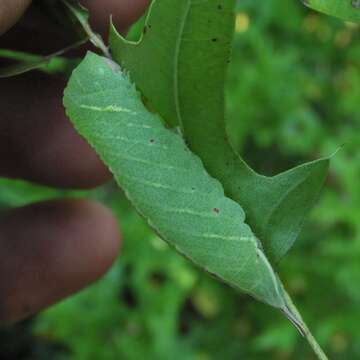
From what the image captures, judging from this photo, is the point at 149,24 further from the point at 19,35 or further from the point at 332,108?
the point at 332,108

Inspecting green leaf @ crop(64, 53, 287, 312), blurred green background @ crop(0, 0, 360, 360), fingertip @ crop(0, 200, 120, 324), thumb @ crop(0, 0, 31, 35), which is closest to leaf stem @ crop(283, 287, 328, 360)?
green leaf @ crop(64, 53, 287, 312)

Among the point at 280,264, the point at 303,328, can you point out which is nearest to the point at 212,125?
the point at 303,328

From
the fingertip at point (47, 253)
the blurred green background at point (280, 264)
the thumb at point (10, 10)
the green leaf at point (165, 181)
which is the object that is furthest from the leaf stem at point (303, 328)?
the blurred green background at point (280, 264)

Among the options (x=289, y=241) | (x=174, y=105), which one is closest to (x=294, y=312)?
(x=289, y=241)

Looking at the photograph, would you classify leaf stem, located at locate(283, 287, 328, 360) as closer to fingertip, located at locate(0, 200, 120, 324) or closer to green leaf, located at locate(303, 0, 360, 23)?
green leaf, located at locate(303, 0, 360, 23)

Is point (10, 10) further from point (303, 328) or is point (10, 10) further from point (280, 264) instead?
point (280, 264)

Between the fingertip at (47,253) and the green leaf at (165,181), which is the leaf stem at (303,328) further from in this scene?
the fingertip at (47,253)
